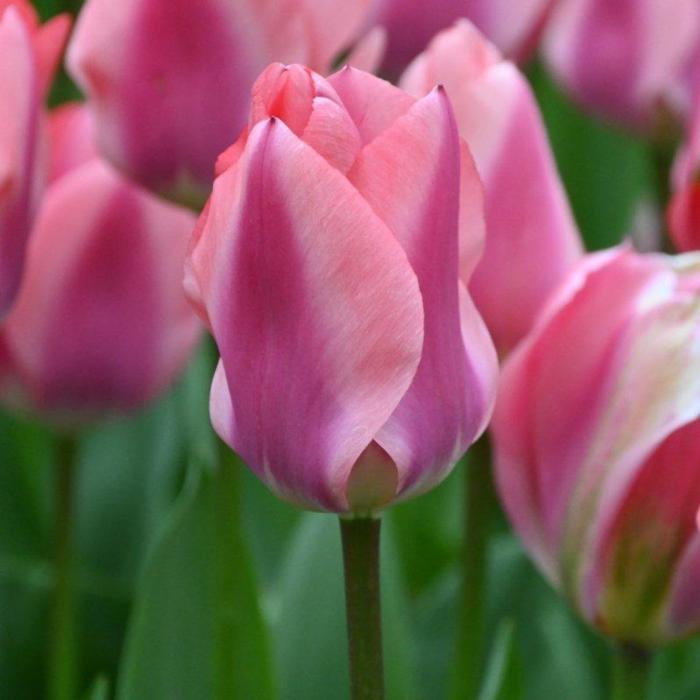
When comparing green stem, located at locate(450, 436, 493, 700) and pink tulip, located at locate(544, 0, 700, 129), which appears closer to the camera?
green stem, located at locate(450, 436, 493, 700)

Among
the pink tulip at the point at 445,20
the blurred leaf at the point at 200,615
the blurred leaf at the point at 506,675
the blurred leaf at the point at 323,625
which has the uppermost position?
the pink tulip at the point at 445,20

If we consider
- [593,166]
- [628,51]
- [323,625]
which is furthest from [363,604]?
[593,166]

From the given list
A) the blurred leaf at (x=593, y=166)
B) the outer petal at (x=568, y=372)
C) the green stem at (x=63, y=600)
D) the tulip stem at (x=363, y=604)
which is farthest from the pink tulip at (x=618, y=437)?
the blurred leaf at (x=593, y=166)

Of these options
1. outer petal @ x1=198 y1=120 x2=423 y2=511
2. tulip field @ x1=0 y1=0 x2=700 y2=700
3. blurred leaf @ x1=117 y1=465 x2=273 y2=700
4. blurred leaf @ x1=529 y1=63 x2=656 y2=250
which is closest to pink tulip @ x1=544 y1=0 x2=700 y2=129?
tulip field @ x1=0 y1=0 x2=700 y2=700

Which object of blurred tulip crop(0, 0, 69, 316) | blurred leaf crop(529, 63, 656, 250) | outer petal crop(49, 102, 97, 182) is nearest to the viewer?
blurred tulip crop(0, 0, 69, 316)

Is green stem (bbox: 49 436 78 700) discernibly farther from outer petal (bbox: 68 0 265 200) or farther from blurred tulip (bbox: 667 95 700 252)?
blurred tulip (bbox: 667 95 700 252)

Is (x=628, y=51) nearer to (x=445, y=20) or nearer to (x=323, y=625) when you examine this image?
(x=445, y=20)

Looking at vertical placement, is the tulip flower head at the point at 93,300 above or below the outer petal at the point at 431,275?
below

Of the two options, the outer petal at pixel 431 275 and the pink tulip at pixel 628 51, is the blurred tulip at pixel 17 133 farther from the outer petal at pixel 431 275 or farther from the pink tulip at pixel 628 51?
the pink tulip at pixel 628 51
